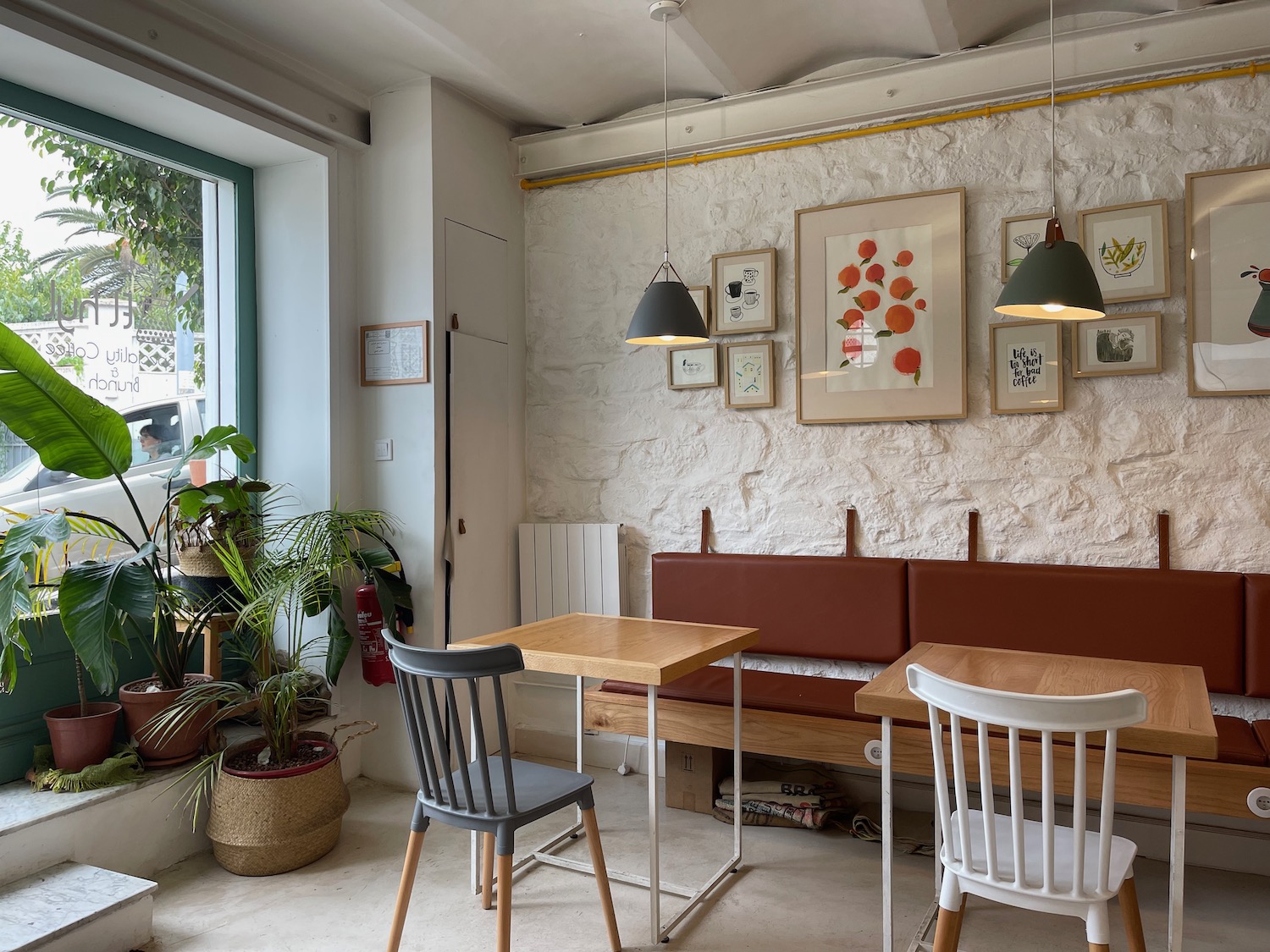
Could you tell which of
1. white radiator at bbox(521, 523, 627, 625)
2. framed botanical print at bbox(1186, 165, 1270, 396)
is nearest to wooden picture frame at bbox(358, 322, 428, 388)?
white radiator at bbox(521, 523, 627, 625)

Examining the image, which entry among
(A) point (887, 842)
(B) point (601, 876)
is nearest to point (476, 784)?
(B) point (601, 876)

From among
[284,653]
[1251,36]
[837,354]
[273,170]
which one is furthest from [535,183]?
[1251,36]

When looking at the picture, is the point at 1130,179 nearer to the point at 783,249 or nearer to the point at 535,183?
the point at 783,249

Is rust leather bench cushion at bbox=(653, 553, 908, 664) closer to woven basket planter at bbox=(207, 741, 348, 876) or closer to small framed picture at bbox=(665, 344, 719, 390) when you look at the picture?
small framed picture at bbox=(665, 344, 719, 390)

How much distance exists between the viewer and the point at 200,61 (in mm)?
3037

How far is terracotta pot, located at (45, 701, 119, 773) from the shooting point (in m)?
2.79

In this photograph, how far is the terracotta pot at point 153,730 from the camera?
2898mm

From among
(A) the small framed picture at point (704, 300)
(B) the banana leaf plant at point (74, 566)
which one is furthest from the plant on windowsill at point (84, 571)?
(A) the small framed picture at point (704, 300)

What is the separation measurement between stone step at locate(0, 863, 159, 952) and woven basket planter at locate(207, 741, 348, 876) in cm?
35

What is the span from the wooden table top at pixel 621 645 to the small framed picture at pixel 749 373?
1090 mm

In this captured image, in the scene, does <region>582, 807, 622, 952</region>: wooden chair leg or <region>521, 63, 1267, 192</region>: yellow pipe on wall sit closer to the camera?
<region>582, 807, 622, 952</region>: wooden chair leg

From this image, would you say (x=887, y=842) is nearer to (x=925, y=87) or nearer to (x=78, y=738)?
(x=78, y=738)

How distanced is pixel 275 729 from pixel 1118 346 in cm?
314

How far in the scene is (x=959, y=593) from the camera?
324 cm
